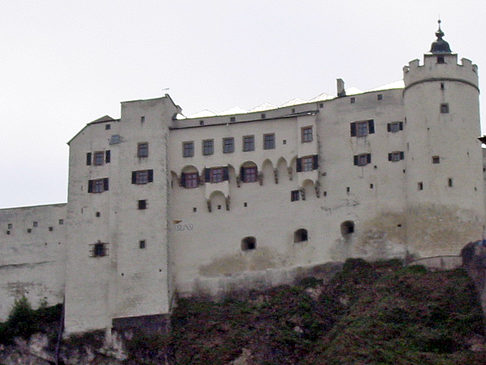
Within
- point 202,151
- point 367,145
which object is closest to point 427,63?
point 367,145

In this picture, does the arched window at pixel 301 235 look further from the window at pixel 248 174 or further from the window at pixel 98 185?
the window at pixel 98 185

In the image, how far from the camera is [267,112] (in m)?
71.1

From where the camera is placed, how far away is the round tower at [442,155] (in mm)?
63938

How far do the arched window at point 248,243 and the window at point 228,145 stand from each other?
5.71 m

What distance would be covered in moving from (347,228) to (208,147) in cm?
1044

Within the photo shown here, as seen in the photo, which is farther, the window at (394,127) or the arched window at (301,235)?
the arched window at (301,235)

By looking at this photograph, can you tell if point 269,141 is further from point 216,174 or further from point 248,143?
point 216,174

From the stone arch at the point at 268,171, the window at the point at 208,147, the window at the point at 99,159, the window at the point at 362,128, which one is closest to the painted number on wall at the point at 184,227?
the window at the point at 208,147

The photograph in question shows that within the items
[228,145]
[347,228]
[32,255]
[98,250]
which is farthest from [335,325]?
[32,255]

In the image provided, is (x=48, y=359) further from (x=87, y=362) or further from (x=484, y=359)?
(x=484, y=359)

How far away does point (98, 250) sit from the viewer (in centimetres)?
7019

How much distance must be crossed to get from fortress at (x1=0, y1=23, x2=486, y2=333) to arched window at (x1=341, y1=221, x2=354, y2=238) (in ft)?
0.29

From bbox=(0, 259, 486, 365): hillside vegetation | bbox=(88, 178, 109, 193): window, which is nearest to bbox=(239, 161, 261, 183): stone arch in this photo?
bbox=(0, 259, 486, 365): hillside vegetation

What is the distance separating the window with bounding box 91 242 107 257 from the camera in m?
70.1
